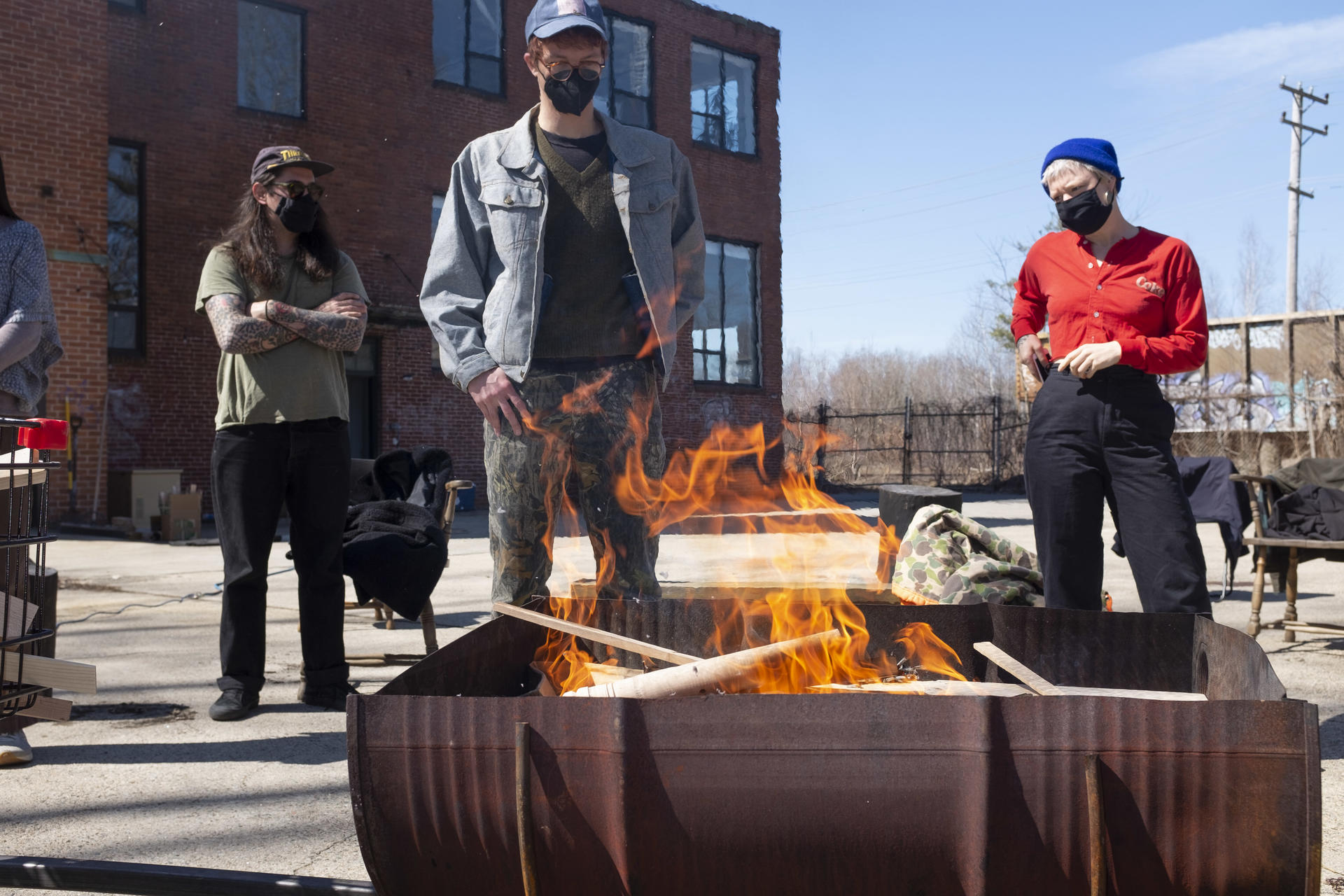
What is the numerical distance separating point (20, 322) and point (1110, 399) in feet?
10.7

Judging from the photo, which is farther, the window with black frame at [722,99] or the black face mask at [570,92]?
the window with black frame at [722,99]

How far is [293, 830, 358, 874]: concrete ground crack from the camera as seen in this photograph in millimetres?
2438

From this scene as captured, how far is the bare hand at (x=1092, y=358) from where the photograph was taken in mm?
3086

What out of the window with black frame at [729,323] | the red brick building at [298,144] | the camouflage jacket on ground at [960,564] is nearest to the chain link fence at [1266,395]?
the window with black frame at [729,323]

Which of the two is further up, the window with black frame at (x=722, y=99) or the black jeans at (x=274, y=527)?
the window with black frame at (x=722, y=99)

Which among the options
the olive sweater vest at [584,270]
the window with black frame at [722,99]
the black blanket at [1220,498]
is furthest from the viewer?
the window with black frame at [722,99]

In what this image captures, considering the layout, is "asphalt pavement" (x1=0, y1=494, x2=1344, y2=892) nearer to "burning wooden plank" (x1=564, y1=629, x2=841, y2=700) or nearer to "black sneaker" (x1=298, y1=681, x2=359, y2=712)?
"black sneaker" (x1=298, y1=681, x2=359, y2=712)

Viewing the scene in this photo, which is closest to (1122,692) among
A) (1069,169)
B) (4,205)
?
(1069,169)

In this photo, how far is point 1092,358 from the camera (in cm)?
310

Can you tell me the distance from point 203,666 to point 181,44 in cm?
1199

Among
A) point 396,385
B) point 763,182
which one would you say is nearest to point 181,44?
point 396,385

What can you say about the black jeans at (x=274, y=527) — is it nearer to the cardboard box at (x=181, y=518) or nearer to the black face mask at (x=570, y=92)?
the black face mask at (x=570, y=92)

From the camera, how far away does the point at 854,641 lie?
2416 millimetres

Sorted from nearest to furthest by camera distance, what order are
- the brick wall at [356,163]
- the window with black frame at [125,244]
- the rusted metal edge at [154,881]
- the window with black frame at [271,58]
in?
1. the rusted metal edge at [154,881]
2. the window with black frame at [125,244]
3. the brick wall at [356,163]
4. the window with black frame at [271,58]
